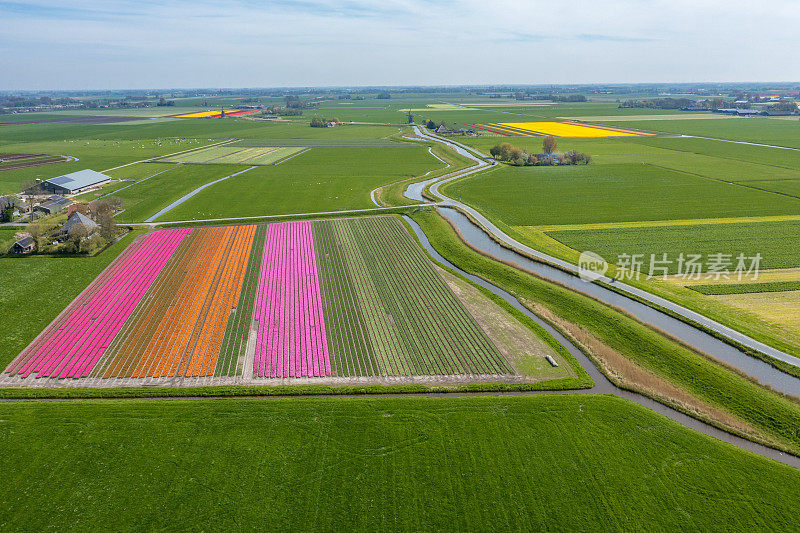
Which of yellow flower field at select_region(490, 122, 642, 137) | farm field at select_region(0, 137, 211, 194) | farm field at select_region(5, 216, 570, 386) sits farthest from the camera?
yellow flower field at select_region(490, 122, 642, 137)

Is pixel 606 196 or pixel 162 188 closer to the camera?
pixel 606 196

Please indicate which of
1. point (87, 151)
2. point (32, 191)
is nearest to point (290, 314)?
point (32, 191)

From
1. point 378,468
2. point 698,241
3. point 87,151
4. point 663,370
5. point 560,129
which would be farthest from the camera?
point 560,129

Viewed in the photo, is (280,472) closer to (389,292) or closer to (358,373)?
(358,373)

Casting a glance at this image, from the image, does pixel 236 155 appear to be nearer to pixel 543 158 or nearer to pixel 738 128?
pixel 543 158

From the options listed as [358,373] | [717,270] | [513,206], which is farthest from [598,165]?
[358,373]

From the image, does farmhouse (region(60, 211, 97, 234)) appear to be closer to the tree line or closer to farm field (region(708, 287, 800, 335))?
farm field (region(708, 287, 800, 335))

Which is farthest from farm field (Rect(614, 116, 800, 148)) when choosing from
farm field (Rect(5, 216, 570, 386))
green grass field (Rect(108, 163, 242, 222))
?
green grass field (Rect(108, 163, 242, 222))
